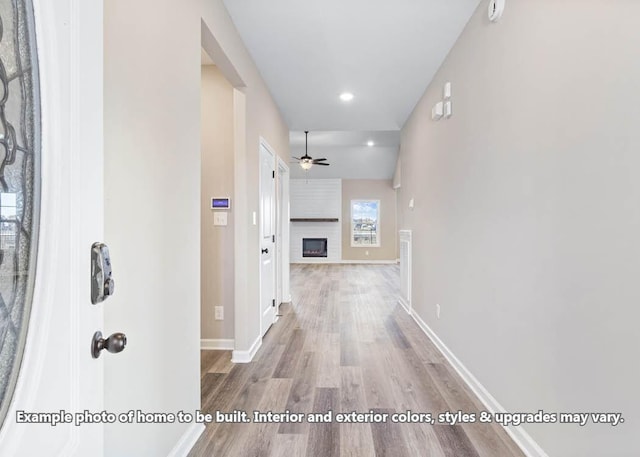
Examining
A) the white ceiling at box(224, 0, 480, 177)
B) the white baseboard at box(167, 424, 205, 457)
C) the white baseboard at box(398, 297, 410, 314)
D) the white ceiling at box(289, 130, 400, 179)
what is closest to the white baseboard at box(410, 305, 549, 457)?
the white baseboard at box(398, 297, 410, 314)

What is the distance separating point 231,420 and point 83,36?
6.56 feet

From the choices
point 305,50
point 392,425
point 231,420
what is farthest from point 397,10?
point 231,420

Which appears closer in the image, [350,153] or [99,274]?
[99,274]

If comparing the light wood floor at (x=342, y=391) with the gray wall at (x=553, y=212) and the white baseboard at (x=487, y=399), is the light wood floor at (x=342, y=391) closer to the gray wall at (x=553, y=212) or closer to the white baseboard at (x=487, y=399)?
the white baseboard at (x=487, y=399)

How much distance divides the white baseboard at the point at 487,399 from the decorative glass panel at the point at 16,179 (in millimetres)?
1999

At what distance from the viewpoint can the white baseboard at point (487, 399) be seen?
1.66 m

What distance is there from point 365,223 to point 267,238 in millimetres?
7778

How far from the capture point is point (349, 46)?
281 cm

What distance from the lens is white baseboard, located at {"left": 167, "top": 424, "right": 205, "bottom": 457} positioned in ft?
5.32

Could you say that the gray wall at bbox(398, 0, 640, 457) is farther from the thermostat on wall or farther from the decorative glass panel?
the thermostat on wall

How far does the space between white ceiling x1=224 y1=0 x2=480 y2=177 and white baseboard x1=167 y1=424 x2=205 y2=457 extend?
255 cm

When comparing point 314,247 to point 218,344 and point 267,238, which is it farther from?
point 218,344

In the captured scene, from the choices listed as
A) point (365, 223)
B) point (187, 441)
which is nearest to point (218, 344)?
point (187, 441)

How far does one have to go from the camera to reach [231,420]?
2020 mm
